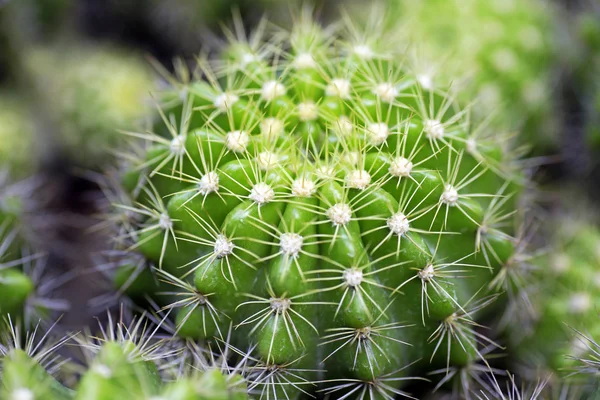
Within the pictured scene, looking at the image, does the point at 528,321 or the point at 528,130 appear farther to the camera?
the point at 528,130

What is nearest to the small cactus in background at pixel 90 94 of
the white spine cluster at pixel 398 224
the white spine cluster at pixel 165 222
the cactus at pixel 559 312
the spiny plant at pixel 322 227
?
the spiny plant at pixel 322 227

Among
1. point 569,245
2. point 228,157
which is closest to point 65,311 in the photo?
point 228,157

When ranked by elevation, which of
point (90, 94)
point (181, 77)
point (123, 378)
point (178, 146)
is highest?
point (90, 94)

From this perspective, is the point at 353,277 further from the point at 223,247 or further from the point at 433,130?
the point at 433,130

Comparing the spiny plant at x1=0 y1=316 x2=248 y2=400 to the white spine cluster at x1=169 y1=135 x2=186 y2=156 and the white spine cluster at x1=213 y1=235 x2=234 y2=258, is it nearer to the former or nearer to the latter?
the white spine cluster at x1=213 y1=235 x2=234 y2=258

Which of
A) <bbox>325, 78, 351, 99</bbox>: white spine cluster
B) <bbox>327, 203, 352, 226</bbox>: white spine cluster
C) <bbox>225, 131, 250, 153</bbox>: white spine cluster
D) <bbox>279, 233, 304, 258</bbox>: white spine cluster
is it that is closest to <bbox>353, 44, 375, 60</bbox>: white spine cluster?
<bbox>325, 78, 351, 99</bbox>: white spine cluster

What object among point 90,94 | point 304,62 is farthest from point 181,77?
point 304,62

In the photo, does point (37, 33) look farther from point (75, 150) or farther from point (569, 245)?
point (569, 245)

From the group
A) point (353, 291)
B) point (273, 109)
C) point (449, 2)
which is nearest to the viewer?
point (353, 291)
